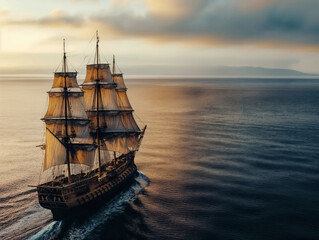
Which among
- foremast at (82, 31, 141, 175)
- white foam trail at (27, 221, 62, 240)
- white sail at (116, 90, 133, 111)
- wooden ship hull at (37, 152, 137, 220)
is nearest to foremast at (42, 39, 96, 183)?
wooden ship hull at (37, 152, 137, 220)

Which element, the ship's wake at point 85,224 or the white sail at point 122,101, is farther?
the white sail at point 122,101

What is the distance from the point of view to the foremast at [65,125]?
157ft

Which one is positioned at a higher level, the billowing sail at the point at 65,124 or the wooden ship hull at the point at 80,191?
the billowing sail at the point at 65,124

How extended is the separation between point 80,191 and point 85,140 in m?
9.44

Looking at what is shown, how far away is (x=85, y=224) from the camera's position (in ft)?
137

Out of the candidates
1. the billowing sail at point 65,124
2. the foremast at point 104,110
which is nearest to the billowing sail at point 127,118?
the foremast at point 104,110

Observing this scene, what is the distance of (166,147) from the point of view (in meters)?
80.4

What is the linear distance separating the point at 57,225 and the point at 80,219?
334 centimetres

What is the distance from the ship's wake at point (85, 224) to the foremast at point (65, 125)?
340 inches

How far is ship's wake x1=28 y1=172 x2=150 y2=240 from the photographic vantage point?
127 feet

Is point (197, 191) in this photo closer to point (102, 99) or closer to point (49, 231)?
point (49, 231)

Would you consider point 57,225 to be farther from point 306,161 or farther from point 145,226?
point 306,161

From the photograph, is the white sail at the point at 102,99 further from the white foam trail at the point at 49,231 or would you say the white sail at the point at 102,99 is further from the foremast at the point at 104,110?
the white foam trail at the point at 49,231

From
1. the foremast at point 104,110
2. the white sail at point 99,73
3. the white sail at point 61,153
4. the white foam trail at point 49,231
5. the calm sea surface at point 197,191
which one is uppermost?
the white sail at point 99,73
